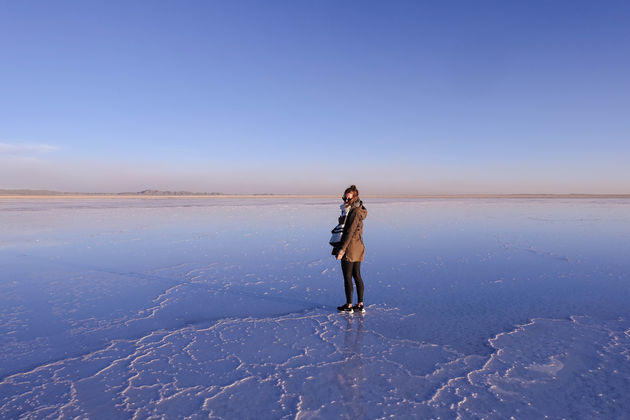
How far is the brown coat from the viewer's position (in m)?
4.82

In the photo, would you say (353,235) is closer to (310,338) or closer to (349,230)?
(349,230)

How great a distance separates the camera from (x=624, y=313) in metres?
4.90

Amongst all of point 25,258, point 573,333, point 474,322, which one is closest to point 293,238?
point 25,258

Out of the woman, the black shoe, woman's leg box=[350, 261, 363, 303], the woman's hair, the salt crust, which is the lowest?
the salt crust

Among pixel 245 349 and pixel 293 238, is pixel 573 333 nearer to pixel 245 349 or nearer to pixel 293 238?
pixel 245 349

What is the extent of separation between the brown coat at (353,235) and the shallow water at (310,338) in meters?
0.86

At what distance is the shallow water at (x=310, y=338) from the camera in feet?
9.62

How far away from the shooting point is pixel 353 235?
4871mm

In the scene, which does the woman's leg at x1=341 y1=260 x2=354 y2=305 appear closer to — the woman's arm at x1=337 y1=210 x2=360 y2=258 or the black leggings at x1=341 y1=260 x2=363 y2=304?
the black leggings at x1=341 y1=260 x2=363 y2=304

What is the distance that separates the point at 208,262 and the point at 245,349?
472cm

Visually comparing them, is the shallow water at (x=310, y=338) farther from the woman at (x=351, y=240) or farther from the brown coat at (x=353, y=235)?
the brown coat at (x=353, y=235)

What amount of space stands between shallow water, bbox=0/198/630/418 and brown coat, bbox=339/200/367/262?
0.86 meters

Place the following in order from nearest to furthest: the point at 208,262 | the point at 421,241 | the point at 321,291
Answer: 1. the point at 321,291
2. the point at 208,262
3. the point at 421,241

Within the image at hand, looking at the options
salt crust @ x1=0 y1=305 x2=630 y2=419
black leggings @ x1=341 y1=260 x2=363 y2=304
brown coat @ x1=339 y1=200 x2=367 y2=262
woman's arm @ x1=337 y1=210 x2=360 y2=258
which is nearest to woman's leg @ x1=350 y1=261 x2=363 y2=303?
black leggings @ x1=341 y1=260 x2=363 y2=304
